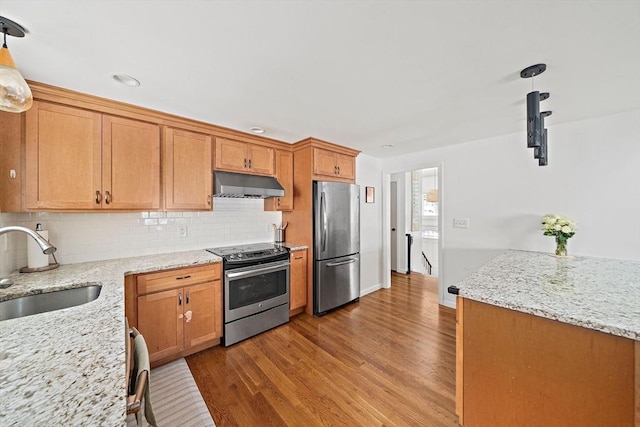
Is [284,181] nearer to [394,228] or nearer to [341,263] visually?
[341,263]

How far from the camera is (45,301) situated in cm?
153

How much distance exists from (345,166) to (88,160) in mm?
2852

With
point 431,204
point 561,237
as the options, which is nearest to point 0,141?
point 561,237

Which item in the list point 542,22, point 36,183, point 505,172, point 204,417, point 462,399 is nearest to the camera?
point 542,22

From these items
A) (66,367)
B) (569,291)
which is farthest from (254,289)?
(569,291)

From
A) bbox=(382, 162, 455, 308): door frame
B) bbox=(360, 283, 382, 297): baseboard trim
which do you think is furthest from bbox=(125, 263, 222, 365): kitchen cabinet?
bbox=(382, 162, 455, 308): door frame

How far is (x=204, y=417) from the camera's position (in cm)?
165

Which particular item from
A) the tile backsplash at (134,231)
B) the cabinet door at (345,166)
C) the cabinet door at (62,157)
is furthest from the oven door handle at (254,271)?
the cabinet door at (345,166)

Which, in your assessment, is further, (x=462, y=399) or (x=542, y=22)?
(x=462, y=399)

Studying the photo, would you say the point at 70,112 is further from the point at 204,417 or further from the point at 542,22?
the point at 542,22

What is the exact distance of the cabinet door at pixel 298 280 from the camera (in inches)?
121

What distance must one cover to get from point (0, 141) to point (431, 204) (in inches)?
275

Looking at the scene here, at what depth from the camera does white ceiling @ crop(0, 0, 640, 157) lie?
1142mm

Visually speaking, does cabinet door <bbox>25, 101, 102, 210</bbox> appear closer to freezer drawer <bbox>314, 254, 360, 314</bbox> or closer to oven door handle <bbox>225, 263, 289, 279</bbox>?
oven door handle <bbox>225, 263, 289, 279</bbox>
